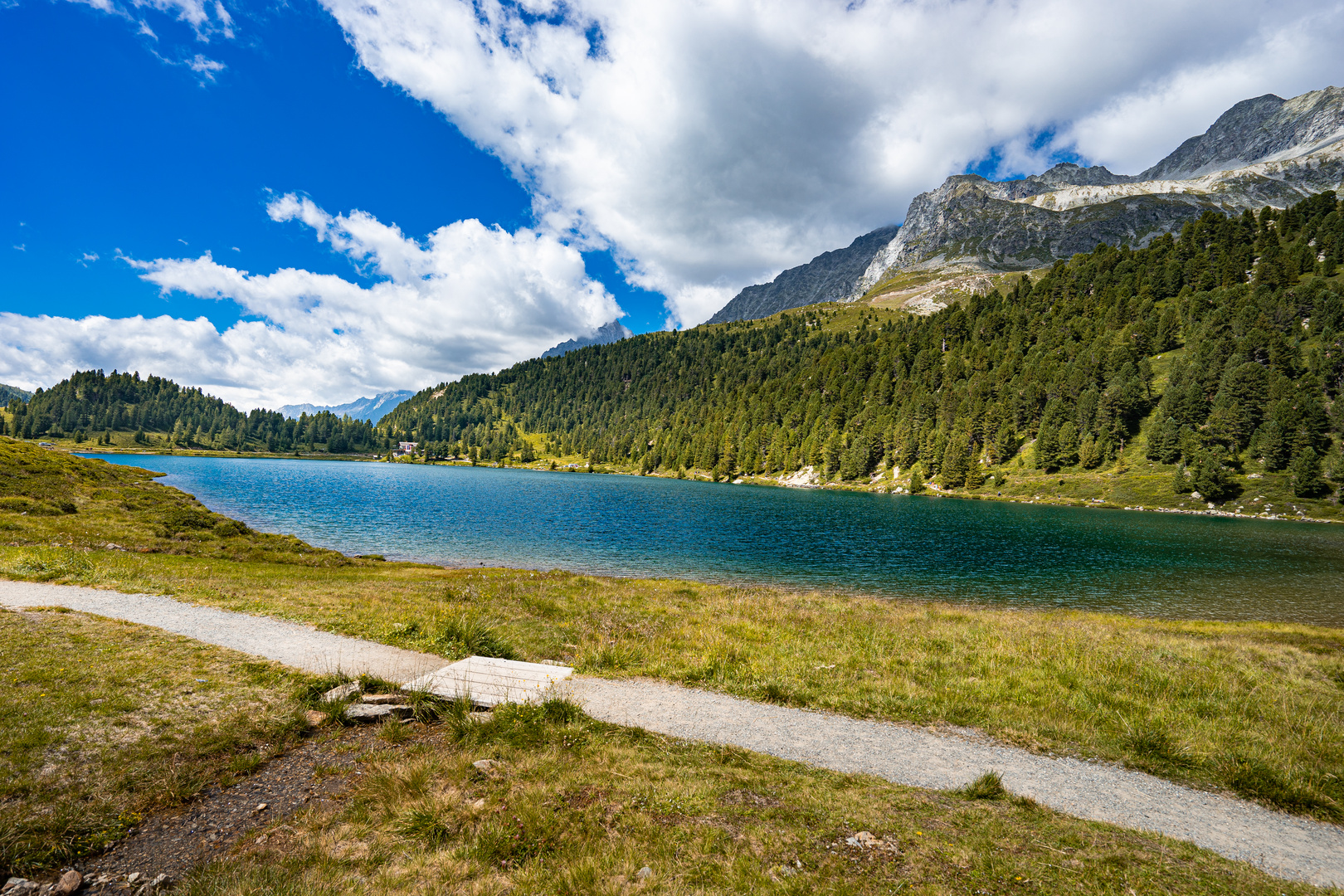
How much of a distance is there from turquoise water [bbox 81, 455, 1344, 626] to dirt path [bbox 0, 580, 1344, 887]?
27630mm

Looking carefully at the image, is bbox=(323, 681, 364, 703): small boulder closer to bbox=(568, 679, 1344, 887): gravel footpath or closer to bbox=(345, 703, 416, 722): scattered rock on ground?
bbox=(345, 703, 416, 722): scattered rock on ground

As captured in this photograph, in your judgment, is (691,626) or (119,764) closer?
(119,764)

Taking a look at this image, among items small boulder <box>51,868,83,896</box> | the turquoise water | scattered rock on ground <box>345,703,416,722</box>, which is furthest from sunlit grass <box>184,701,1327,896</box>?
the turquoise water

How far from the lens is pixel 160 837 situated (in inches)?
258

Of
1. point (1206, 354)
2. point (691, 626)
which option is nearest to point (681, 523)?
point (691, 626)

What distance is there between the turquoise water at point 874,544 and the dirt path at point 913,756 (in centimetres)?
2763

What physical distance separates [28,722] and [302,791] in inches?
189

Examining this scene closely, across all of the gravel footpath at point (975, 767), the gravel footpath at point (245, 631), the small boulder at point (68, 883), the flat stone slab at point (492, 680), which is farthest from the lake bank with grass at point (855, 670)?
the small boulder at point (68, 883)

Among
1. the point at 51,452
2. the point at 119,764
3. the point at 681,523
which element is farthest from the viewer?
the point at 681,523

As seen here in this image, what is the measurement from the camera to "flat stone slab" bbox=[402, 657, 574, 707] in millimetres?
10789

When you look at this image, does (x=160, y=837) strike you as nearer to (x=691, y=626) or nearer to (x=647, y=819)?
(x=647, y=819)

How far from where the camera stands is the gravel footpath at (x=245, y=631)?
1312cm

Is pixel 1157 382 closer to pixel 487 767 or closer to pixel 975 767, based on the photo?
pixel 975 767

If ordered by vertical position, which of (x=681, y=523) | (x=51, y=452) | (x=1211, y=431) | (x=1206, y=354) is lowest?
(x=681, y=523)
